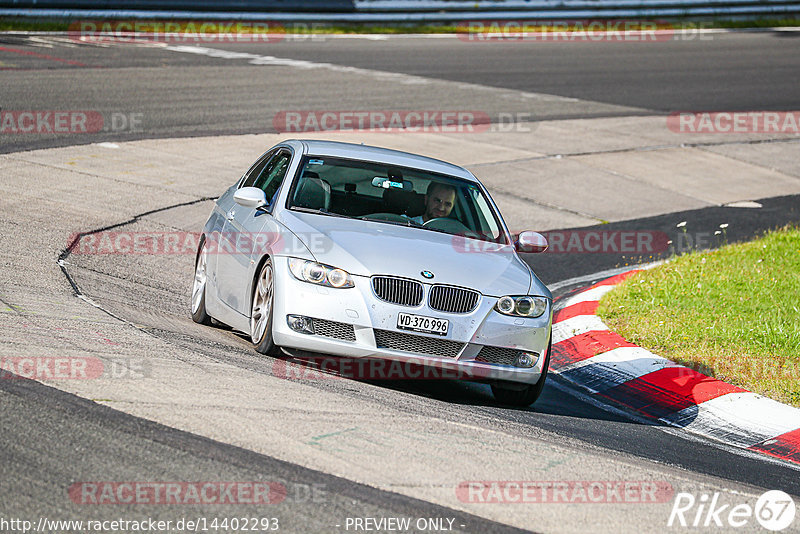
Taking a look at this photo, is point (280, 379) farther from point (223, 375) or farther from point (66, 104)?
point (66, 104)

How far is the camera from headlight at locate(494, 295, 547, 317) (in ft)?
23.9

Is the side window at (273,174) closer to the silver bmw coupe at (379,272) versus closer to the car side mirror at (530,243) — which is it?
the silver bmw coupe at (379,272)

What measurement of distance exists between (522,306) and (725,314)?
3.57m

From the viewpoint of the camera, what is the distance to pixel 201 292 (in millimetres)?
8852

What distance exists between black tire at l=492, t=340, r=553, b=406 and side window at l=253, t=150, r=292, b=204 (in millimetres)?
2214

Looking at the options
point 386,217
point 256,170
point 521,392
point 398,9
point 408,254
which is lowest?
point 521,392

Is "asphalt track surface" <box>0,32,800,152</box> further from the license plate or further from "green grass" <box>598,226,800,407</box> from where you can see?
the license plate

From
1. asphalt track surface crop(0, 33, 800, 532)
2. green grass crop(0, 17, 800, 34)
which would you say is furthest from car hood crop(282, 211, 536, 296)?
green grass crop(0, 17, 800, 34)

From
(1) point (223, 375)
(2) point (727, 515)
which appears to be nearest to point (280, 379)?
(1) point (223, 375)

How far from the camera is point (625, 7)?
3612 centimetres

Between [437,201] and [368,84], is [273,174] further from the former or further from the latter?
[368,84]

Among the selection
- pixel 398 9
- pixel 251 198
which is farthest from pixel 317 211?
pixel 398 9

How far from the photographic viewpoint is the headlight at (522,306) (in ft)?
23.9

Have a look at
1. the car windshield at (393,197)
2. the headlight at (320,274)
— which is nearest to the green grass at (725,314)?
the car windshield at (393,197)
